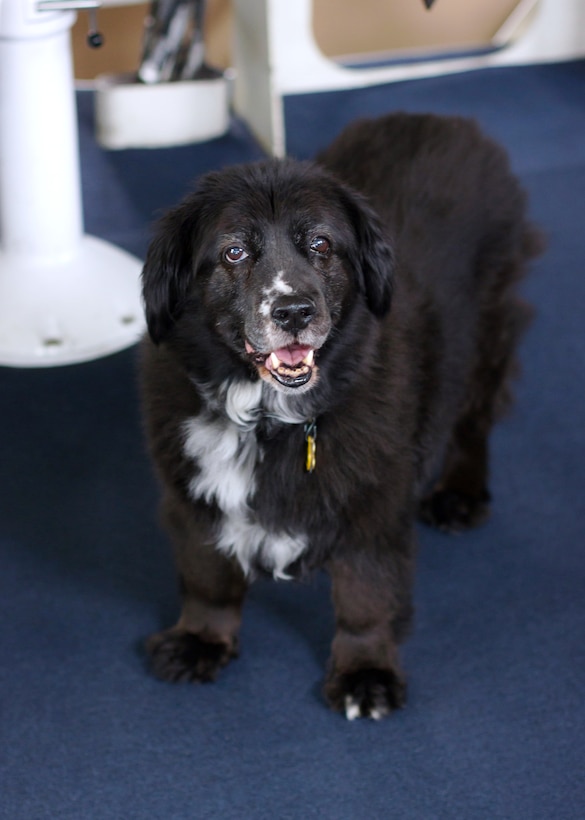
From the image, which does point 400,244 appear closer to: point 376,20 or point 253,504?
point 253,504

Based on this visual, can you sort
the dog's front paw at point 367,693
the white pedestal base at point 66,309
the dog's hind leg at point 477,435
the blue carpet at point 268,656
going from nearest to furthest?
the blue carpet at point 268,656, the dog's front paw at point 367,693, the dog's hind leg at point 477,435, the white pedestal base at point 66,309

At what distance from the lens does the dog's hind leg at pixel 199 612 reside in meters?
Result: 2.22

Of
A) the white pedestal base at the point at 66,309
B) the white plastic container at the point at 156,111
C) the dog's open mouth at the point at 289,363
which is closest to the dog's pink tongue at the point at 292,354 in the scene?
the dog's open mouth at the point at 289,363

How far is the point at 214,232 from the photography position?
1984 mm

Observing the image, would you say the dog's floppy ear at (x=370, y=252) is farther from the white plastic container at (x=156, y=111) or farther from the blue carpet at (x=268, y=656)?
the white plastic container at (x=156, y=111)

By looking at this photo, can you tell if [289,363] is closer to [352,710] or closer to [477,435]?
[352,710]

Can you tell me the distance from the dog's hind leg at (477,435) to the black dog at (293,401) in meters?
0.34

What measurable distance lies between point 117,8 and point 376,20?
1.36 metres

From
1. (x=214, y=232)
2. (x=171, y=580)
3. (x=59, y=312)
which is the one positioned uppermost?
(x=214, y=232)

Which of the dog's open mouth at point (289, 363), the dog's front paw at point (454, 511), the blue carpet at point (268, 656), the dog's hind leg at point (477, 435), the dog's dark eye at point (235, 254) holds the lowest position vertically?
the blue carpet at point (268, 656)

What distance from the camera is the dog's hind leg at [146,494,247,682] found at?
2.22 meters

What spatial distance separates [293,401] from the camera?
2031 millimetres

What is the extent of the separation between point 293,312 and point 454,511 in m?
1.01

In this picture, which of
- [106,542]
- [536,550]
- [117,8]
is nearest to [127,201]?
[117,8]
